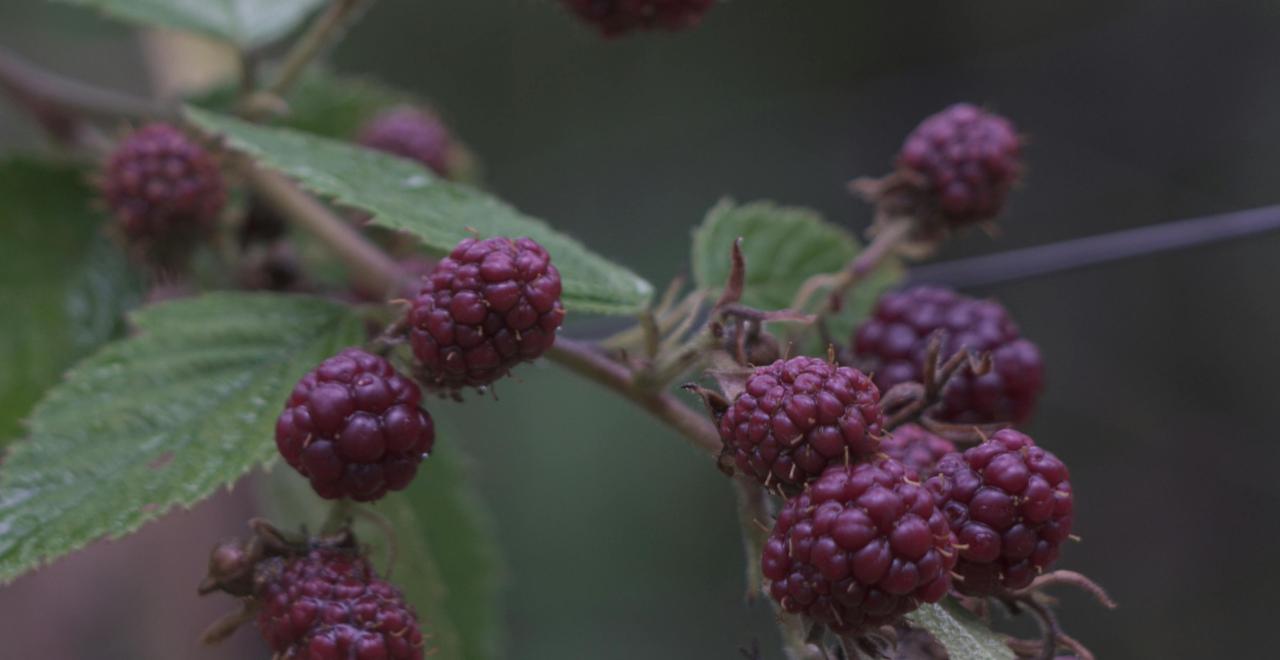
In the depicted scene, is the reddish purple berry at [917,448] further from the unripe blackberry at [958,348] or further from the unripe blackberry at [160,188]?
the unripe blackberry at [160,188]

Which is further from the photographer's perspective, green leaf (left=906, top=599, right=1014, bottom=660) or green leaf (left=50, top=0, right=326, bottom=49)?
green leaf (left=50, top=0, right=326, bottom=49)

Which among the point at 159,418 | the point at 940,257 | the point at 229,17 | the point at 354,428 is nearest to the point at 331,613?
the point at 354,428

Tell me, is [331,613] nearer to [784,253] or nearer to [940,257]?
[784,253]

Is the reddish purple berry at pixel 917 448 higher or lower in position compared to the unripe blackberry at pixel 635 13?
lower

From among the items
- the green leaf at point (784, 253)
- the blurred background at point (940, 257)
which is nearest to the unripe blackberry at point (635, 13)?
the green leaf at point (784, 253)

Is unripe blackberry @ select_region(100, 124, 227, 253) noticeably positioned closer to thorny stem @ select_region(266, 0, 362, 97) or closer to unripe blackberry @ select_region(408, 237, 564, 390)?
thorny stem @ select_region(266, 0, 362, 97)

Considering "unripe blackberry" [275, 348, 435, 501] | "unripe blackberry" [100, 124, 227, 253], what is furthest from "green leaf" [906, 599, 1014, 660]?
"unripe blackberry" [100, 124, 227, 253]
